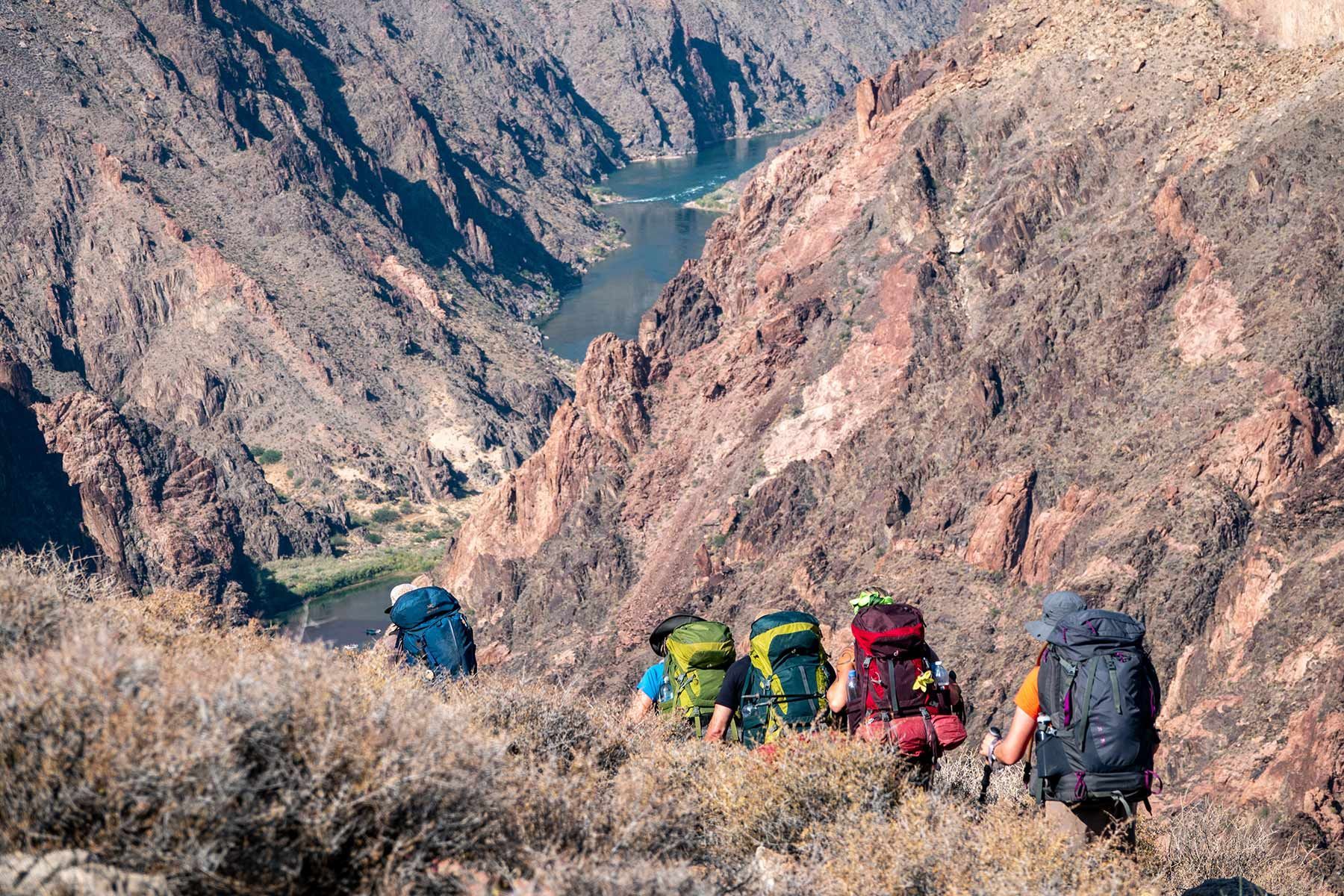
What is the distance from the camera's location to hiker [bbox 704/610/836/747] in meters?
9.80

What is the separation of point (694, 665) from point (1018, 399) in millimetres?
34812

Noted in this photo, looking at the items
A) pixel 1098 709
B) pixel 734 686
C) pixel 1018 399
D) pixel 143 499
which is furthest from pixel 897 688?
pixel 143 499

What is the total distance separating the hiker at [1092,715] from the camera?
828 cm

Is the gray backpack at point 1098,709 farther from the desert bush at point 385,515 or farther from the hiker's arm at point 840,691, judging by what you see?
the desert bush at point 385,515

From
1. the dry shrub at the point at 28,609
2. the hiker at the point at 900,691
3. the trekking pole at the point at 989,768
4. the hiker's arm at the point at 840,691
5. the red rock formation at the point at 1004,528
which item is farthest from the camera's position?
the red rock formation at the point at 1004,528

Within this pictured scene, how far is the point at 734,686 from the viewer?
9875 millimetres

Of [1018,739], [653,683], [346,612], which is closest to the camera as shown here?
[1018,739]

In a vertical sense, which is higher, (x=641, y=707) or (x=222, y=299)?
(x=222, y=299)

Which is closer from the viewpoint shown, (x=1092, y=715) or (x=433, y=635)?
(x=1092, y=715)

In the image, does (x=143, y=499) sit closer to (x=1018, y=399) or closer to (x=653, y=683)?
(x=1018, y=399)

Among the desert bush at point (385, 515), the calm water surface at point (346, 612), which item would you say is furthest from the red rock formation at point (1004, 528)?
the desert bush at point (385, 515)

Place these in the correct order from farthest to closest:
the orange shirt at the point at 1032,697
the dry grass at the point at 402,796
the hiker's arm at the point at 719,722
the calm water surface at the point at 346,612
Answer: the calm water surface at the point at 346,612
the hiker's arm at the point at 719,722
the orange shirt at the point at 1032,697
the dry grass at the point at 402,796

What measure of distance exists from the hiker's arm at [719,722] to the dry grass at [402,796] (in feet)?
0.73

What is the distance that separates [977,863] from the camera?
8219 mm
